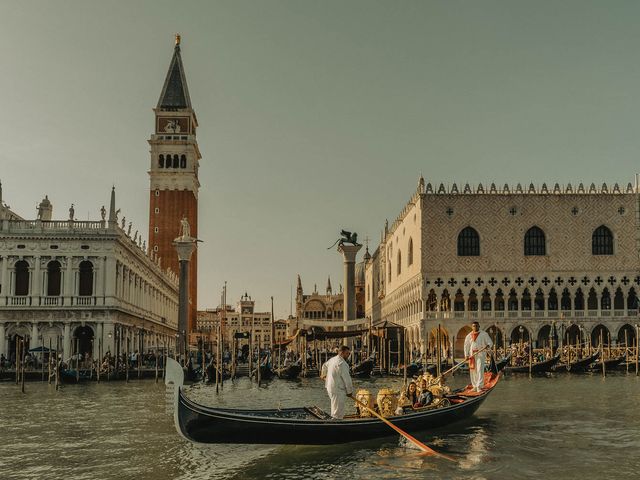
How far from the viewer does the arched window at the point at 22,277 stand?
3447cm

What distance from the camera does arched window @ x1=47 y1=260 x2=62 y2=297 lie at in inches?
1366

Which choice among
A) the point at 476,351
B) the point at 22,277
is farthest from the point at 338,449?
the point at 22,277

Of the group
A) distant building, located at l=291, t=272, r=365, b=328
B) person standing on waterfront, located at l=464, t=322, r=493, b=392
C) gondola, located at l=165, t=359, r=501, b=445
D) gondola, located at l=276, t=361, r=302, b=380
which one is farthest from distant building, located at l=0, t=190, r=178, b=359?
distant building, located at l=291, t=272, r=365, b=328

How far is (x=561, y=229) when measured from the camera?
42375 millimetres

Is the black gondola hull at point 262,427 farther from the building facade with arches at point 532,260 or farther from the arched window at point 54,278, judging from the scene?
the building facade with arches at point 532,260

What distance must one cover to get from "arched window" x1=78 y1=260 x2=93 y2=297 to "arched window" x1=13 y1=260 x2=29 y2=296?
2301mm

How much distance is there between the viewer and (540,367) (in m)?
31.3

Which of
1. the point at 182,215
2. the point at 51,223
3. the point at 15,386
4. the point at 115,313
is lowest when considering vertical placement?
the point at 15,386

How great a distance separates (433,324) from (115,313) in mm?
17354

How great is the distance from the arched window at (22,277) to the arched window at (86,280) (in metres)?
2.30

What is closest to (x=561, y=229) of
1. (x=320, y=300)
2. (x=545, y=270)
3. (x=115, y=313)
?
(x=545, y=270)

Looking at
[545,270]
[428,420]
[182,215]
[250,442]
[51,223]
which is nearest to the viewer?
[250,442]

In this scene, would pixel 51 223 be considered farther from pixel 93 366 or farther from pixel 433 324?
pixel 433 324

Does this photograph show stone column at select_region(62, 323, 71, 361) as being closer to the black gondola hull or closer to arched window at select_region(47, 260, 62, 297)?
arched window at select_region(47, 260, 62, 297)
